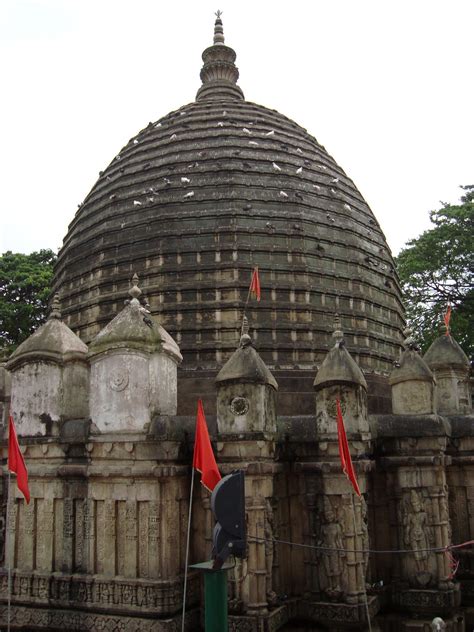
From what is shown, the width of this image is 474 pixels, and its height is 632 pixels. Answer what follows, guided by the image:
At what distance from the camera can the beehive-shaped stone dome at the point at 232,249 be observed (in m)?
15.5

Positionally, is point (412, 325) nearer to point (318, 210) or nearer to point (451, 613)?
point (318, 210)

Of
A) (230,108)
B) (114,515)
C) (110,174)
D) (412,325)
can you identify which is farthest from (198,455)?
(412,325)

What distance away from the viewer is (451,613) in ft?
35.9

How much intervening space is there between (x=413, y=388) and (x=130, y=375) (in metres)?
5.57

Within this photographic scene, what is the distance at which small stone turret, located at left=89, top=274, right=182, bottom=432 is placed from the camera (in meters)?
10.5

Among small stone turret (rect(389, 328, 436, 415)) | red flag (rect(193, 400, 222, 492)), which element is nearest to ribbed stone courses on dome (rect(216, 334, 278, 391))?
red flag (rect(193, 400, 222, 492))

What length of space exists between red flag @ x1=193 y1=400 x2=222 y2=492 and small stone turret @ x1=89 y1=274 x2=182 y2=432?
1250mm

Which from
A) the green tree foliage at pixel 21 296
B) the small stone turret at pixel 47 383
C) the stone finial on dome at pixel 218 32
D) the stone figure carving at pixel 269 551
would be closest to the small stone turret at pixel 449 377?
the stone figure carving at pixel 269 551

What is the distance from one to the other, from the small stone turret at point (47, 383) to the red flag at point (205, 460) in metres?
2.81

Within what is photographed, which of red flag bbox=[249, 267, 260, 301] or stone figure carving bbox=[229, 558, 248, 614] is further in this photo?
red flag bbox=[249, 267, 260, 301]

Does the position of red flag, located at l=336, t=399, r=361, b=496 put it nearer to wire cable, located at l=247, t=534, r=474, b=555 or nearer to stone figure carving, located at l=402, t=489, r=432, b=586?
wire cable, located at l=247, t=534, r=474, b=555

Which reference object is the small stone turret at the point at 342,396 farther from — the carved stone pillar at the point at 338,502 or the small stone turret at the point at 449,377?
the small stone turret at the point at 449,377

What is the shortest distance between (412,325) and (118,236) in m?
15.5

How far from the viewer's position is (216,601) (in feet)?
17.3
